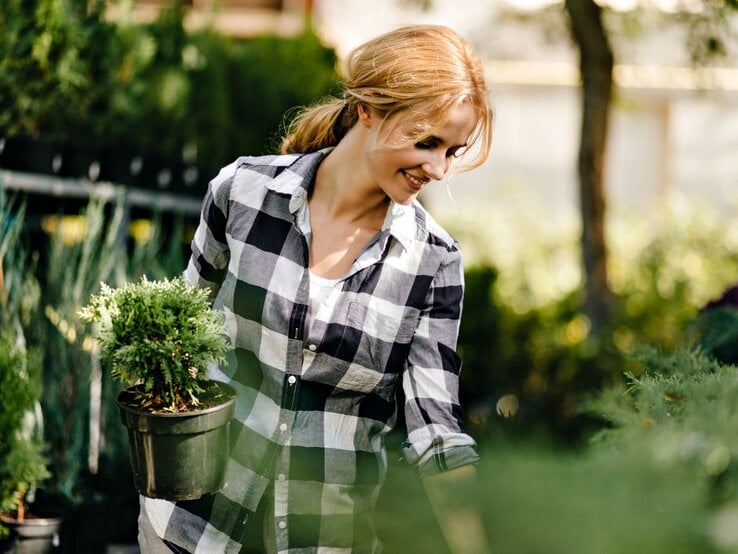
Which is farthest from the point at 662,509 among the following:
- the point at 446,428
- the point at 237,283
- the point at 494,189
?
the point at 494,189

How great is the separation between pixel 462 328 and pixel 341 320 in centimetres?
306

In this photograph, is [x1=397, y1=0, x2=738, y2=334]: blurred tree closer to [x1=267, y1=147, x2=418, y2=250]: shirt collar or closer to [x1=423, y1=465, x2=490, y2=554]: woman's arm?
[x1=267, y1=147, x2=418, y2=250]: shirt collar

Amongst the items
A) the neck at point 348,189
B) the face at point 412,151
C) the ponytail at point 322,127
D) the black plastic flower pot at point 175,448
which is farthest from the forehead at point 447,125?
the black plastic flower pot at point 175,448

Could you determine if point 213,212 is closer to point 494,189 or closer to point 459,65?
point 459,65

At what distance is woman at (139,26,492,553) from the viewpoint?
5.53 feet

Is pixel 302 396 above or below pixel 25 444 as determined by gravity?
above

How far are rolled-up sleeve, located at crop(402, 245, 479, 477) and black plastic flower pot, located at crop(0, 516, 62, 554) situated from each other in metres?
1.39

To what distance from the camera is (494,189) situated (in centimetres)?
991

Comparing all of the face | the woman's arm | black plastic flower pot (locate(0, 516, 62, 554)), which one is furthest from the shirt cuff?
black plastic flower pot (locate(0, 516, 62, 554))

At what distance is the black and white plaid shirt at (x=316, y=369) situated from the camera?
1.71 metres

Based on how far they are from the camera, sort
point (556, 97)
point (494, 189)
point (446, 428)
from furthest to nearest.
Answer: point (556, 97), point (494, 189), point (446, 428)

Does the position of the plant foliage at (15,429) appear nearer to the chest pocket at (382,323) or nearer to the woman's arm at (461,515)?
the chest pocket at (382,323)

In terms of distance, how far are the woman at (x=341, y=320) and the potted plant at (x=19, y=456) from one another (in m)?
0.70

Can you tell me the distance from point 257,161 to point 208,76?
8.92ft
